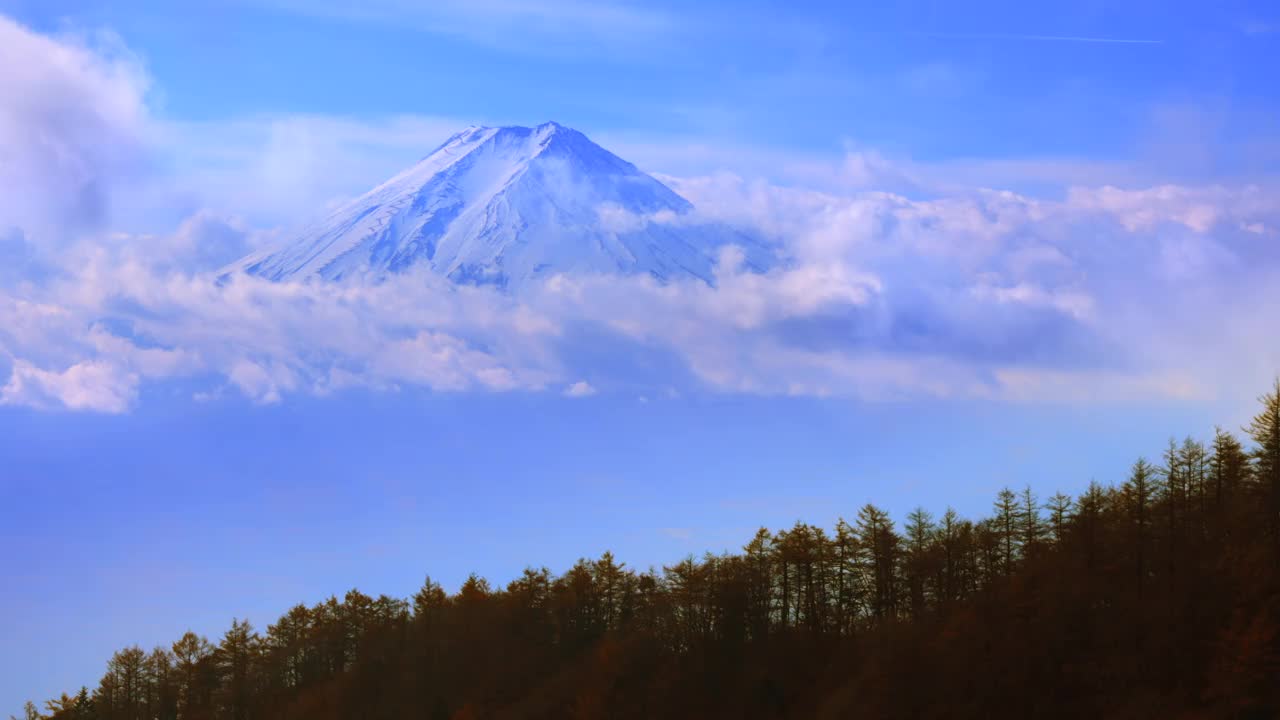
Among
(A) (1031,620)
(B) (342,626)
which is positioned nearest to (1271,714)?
(A) (1031,620)

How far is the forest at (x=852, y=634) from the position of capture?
71.4 meters

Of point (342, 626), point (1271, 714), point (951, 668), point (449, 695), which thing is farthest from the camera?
point (342, 626)

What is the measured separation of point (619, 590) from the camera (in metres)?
112

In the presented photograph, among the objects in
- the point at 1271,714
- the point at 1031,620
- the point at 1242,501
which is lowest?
the point at 1271,714

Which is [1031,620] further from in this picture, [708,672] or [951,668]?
[708,672]

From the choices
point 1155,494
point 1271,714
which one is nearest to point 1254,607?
point 1271,714

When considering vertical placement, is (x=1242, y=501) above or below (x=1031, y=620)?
above

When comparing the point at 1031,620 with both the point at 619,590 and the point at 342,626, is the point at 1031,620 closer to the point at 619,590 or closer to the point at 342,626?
the point at 619,590

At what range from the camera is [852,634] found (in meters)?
93.2

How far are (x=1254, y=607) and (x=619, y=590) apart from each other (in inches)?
2252

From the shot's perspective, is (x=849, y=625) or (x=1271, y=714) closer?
(x=1271, y=714)

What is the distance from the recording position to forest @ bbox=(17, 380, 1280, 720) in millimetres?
71438

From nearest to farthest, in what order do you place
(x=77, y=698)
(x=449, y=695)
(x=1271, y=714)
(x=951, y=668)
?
(x=1271, y=714) < (x=951, y=668) < (x=449, y=695) < (x=77, y=698)

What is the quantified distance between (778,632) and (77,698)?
291 feet
